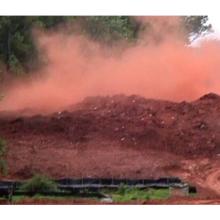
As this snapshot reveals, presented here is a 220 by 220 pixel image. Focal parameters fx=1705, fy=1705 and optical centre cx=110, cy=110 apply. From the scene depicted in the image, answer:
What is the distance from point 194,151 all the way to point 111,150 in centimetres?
80

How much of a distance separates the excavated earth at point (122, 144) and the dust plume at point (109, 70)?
12cm

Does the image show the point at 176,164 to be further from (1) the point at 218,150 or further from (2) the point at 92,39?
(2) the point at 92,39

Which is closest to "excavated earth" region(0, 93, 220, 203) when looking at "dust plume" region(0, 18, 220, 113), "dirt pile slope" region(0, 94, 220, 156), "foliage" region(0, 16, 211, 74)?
"dirt pile slope" region(0, 94, 220, 156)

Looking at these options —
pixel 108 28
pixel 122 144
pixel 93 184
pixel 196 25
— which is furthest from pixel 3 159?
pixel 196 25

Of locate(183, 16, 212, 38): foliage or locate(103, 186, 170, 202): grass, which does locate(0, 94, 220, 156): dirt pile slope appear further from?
locate(183, 16, 212, 38): foliage

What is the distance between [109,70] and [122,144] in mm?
732

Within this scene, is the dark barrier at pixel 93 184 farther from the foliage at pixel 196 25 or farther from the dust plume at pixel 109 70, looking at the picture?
the foliage at pixel 196 25

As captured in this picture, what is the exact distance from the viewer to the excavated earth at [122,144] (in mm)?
16500

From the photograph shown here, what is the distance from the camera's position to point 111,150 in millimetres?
16516

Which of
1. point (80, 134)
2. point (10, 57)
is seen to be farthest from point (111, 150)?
point (10, 57)

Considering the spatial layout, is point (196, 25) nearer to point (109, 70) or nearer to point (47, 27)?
point (109, 70)

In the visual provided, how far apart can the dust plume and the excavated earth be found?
0.39ft

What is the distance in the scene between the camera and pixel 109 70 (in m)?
16.6

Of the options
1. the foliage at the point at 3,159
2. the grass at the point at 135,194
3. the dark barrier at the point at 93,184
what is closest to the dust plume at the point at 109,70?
the foliage at the point at 3,159
